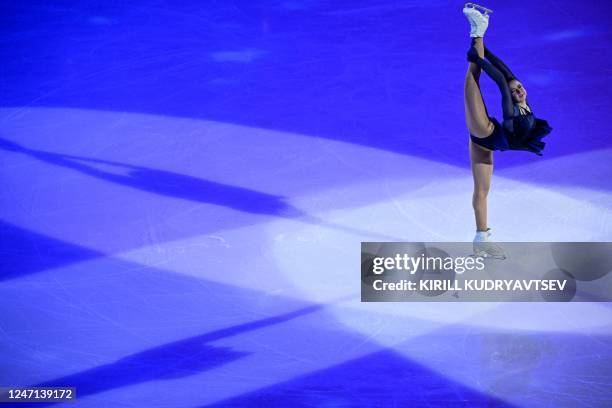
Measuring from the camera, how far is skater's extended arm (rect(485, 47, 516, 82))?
4.05 m

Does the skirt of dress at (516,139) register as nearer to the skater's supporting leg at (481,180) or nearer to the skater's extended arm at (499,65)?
the skater's supporting leg at (481,180)

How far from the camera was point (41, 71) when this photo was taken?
4258mm

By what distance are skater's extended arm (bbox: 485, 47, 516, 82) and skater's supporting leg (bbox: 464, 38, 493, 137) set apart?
0.14 ft

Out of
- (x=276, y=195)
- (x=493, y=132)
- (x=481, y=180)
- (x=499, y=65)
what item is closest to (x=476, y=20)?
(x=499, y=65)

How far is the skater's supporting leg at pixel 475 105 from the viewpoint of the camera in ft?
13.2

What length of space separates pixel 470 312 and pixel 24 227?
2530 mm

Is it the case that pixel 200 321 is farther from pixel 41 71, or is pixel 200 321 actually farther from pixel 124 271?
pixel 41 71

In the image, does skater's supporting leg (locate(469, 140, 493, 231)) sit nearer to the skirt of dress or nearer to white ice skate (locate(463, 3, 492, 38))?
the skirt of dress

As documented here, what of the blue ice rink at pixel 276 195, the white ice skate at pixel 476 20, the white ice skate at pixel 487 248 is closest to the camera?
the blue ice rink at pixel 276 195

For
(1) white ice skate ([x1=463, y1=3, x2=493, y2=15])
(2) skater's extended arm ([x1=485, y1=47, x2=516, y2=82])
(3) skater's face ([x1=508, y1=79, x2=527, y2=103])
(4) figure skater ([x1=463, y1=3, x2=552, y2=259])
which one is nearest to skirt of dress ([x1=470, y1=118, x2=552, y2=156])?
(4) figure skater ([x1=463, y1=3, x2=552, y2=259])

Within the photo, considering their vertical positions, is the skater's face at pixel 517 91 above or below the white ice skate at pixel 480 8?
below

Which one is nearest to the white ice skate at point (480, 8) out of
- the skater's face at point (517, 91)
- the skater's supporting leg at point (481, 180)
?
the skater's face at point (517, 91)

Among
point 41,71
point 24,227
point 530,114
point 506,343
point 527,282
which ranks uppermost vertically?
point 41,71

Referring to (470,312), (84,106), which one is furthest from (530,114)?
(84,106)
